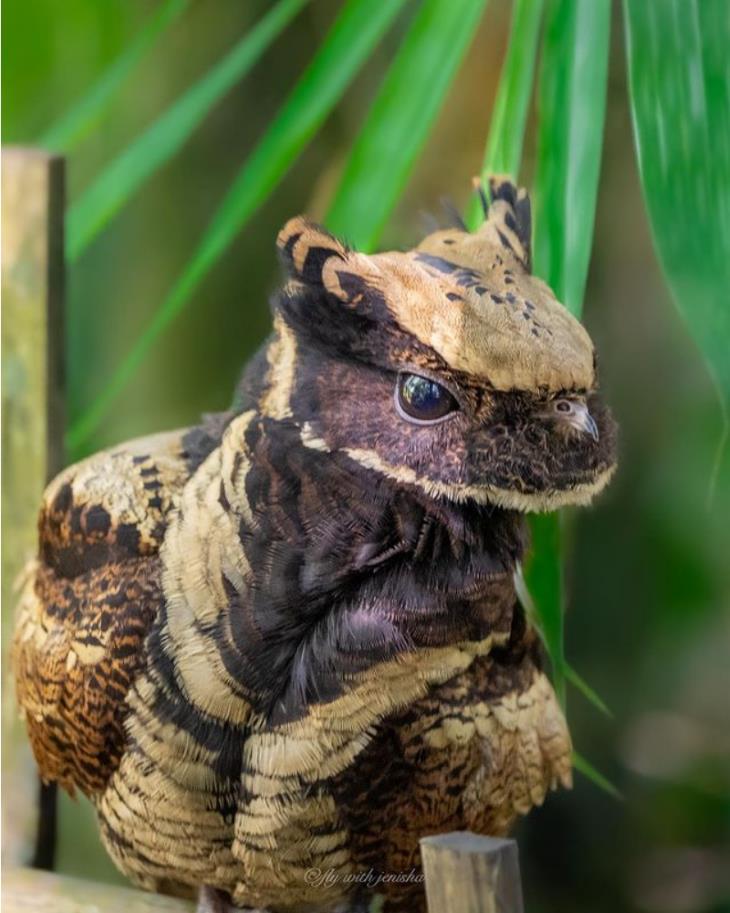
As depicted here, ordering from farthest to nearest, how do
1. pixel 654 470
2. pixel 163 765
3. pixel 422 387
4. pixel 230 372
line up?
pixel 230 372 < pixel 654 470 < pixel 163 765 < pixel 422 387

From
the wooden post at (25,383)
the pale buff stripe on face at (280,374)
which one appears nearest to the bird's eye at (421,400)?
the pale buff stripe on face at (280,374)

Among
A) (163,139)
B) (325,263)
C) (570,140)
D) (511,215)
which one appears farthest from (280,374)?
(163,139)

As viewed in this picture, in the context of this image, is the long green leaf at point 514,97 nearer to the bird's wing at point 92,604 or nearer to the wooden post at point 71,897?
the bird's wing at point 92,604

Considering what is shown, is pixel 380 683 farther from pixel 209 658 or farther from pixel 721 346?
pixel 721 346

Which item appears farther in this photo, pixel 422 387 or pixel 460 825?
pixel 460 825

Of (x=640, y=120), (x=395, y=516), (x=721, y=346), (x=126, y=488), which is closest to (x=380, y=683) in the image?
(x=395, y=516)

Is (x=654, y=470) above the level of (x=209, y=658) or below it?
above
